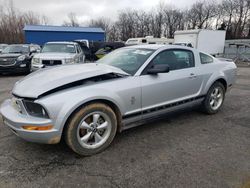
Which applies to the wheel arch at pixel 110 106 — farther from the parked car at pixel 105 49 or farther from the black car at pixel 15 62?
the black car at pixel 15 62

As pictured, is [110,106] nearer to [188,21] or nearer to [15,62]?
[15,62]

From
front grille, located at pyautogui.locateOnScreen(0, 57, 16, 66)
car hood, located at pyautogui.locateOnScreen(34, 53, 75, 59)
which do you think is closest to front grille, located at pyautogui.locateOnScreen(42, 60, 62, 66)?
car hood, located at pyautogui.locateOnScreen(34, 53, 75, 59)

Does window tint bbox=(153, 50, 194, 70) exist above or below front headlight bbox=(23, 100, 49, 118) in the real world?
above

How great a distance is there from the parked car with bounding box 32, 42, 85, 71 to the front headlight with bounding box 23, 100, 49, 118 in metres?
6.73

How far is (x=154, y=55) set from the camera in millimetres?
3629

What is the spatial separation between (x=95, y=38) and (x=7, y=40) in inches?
967

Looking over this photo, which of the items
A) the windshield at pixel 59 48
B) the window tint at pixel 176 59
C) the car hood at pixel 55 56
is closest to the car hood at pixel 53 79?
the window tint at pixel 176 59

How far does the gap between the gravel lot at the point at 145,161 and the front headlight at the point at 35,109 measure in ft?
2.17

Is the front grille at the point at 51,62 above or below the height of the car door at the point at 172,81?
below

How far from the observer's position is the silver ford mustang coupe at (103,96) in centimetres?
262

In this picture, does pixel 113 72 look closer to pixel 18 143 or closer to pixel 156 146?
pixel 156 146

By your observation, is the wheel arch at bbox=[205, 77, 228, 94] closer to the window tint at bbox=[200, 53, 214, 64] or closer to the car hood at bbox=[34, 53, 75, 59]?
the window tint at bbox=[200, 53, 214, 64]

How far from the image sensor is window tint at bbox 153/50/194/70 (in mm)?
3752

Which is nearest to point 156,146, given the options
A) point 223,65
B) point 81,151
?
point 81,151
